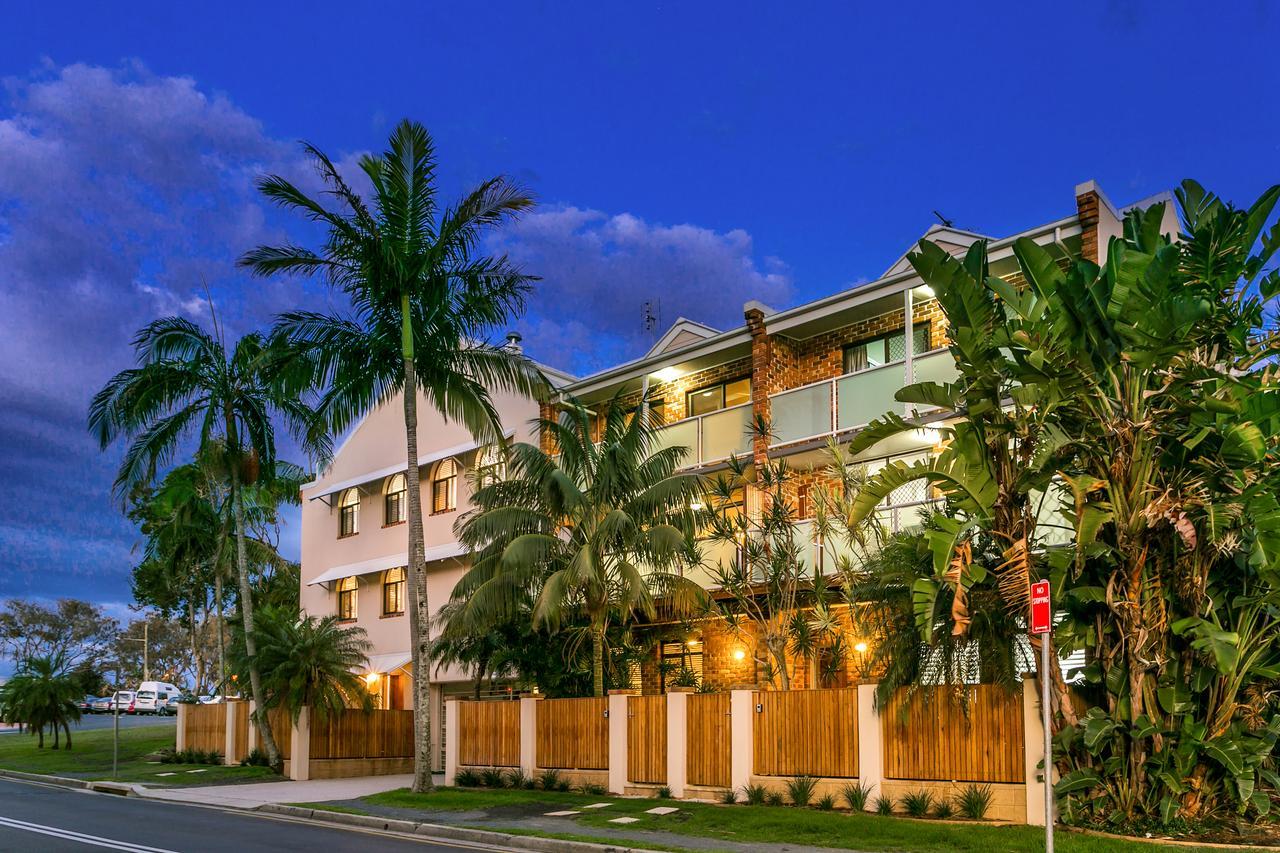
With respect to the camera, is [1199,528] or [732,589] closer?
[1199,528]

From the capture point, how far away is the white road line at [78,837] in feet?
46.5

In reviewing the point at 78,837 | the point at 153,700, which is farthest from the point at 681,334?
the point at 153,700

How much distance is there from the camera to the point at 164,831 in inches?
652

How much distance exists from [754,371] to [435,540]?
39.3 feet

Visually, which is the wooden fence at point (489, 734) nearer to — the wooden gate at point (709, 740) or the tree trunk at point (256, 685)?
the wooden gate at point (709, 740)

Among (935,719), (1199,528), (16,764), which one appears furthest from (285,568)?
(1199,528)

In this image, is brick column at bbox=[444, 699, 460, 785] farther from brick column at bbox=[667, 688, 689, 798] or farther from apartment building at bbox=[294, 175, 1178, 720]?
brick column at bbox=[667, 688, 689, 798]

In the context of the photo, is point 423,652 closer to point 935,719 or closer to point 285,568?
point 935,719

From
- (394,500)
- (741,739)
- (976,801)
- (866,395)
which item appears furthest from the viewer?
(394,500)

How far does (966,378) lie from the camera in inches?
623

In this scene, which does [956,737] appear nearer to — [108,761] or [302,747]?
[302,747]

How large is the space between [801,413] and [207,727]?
1980 cm

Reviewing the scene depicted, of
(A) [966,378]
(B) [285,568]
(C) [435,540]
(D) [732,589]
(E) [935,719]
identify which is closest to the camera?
(A) [966,378]

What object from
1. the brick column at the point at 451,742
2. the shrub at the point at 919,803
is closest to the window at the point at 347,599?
the brick column at the point at 451,742
